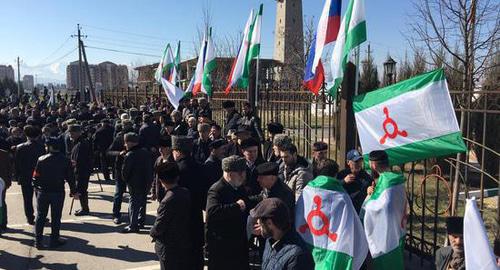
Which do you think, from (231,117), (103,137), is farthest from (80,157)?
(231,117)

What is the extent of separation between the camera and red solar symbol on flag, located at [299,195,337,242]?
12.3 feet

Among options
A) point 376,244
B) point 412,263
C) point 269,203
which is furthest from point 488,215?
point 269,203

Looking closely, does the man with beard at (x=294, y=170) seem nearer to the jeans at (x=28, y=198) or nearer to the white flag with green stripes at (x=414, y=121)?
the white flag with green stripes at (x=414, y=121)

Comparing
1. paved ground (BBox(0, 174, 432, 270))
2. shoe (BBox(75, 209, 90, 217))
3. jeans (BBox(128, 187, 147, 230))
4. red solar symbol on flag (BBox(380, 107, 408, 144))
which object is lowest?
paved ground (BBox(0, 174, 432, 270))

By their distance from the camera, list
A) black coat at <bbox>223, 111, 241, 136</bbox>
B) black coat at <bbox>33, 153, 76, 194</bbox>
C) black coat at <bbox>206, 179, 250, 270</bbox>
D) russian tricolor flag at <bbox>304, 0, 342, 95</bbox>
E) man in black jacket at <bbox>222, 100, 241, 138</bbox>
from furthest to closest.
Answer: man in black jacket at <bbox>222, 100, 241, 138</bbox>, black coat at <bbox>223, 111, 241, 136</bbox>, black coat at <bbox>33, 153, 76, 194</bbox>, russian tricolor flag at <bbox>304, 0, 342, 95</bbox>, black coat at <bbox>206, 179, 250, 270</bbox>

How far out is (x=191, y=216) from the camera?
17.3ft

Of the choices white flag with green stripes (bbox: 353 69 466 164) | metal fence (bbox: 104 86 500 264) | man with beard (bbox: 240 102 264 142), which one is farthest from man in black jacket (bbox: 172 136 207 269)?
man with beard (bbox: 240 102 264 142)

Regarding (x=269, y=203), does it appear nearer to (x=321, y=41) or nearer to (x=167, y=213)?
(x=167, y=213)

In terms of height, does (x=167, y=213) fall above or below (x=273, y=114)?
below

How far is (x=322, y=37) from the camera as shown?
6.56 meters

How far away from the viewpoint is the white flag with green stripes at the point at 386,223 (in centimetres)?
403

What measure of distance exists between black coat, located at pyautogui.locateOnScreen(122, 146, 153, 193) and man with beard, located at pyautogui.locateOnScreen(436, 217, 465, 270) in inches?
204

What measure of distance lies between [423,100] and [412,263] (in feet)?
7.81

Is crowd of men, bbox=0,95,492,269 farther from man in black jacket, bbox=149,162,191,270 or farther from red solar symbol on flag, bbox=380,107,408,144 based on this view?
red solar symbol on flag, bbox=380,107,408,144
